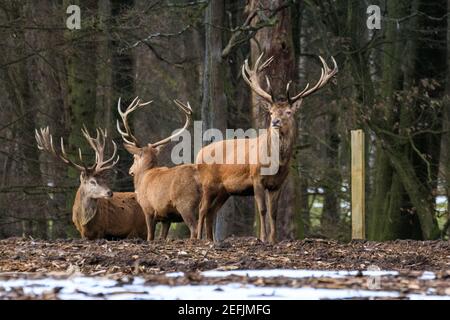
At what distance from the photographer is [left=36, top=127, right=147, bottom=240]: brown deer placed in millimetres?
18969

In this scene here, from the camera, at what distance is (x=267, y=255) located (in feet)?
41.2

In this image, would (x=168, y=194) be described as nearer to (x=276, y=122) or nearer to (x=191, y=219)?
(x=191, y=219)

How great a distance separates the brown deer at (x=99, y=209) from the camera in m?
19.0

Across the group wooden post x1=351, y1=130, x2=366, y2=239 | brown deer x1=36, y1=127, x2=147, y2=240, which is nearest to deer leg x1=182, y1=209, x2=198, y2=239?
brown deer x1=36, y1=127, x2=147, y2=240

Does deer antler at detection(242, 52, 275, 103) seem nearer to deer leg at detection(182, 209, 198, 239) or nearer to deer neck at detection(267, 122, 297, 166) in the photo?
deer neck at detection(267, 122, 297, 166)

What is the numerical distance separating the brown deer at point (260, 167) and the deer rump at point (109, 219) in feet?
9.43

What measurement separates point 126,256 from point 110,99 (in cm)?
1471

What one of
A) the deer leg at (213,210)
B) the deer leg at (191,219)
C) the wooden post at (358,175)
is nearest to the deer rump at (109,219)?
the deer leg at (191,219)

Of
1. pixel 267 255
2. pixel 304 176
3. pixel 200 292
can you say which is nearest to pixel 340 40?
pixel 304 176

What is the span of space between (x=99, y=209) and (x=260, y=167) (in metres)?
4.54

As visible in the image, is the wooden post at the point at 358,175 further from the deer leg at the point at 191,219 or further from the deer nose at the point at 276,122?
the deer leg at the point at 191,219

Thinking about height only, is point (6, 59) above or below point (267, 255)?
above

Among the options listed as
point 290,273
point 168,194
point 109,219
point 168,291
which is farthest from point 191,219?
point 168,291
